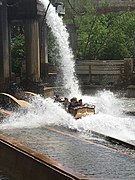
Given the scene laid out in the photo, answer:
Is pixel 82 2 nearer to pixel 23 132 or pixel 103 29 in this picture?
pixel 103 29

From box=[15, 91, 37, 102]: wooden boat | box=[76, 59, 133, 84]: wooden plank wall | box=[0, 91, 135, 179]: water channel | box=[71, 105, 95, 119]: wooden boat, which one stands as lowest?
box=[0, 91, 135, 179]: water channel

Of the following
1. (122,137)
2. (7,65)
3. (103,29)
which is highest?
(103,29)

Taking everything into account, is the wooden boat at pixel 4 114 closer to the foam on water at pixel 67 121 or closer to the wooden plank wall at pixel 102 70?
the foam on water at pixel 67 121

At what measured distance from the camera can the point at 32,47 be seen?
2255 centimetres

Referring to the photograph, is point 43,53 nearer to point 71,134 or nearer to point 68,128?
point 68,128

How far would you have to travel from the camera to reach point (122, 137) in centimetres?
1387

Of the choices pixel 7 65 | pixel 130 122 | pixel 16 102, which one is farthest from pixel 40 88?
pixel 130 122

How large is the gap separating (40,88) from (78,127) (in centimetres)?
780

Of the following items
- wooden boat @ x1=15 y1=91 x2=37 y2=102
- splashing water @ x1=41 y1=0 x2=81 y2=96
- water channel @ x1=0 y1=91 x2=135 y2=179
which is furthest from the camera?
splashing water @ x1=41 y1=0 x2=81 y2=96

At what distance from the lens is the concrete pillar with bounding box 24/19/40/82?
74.0 feet

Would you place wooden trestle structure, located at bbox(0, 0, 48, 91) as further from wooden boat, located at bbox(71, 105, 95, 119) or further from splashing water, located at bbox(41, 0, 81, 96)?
wooden boat, located at bbox(71, 105, 95, 119)

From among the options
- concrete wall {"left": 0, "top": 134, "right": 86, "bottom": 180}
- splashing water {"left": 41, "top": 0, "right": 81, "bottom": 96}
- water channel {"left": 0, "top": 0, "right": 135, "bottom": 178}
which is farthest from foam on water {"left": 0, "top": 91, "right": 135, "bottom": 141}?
splashing water {"left": 41, "top": 0, "right": 81, "bottom": 96}

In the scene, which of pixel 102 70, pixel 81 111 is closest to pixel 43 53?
pixel 102 70

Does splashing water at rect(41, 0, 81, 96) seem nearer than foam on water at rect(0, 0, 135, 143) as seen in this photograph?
No
